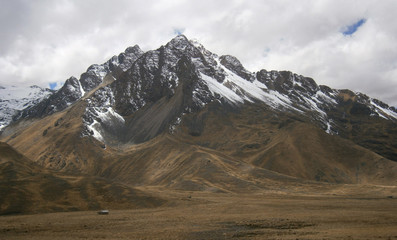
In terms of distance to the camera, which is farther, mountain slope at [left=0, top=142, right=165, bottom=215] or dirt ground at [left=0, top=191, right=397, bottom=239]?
mountain slope at [left=0, top=142, right=165, bottom=215]

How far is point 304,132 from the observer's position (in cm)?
15838

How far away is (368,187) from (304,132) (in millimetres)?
56001

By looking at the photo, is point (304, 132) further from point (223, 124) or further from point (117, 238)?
point (117, 238)

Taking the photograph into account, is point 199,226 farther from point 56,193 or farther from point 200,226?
point 56,193

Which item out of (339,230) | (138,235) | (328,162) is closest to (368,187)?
(328,162)

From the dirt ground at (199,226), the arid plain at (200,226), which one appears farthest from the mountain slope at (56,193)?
the arid plain at (200,226)

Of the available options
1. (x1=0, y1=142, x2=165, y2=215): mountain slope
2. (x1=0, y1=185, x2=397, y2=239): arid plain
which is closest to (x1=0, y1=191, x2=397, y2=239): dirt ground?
(x1=0, y1=185, x2=397, y2=239): arid plain

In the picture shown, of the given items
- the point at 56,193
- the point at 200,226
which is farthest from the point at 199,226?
the point at 56,193

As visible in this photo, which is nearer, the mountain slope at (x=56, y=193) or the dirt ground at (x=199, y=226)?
the dirt ground at (x=199, y=226)

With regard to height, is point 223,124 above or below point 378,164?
above

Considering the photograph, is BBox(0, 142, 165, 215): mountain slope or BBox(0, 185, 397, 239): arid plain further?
BBox(0, 142, 165, 215): mountain slope

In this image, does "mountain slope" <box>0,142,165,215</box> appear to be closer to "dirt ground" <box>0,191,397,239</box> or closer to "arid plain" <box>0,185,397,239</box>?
"dirt ground" <box>0,191,397,239</box>

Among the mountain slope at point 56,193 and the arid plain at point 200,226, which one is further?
the mountain slope at point 56,193

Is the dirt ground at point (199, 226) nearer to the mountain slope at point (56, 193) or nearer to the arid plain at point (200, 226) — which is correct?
the arid plain at point (200, 226)
